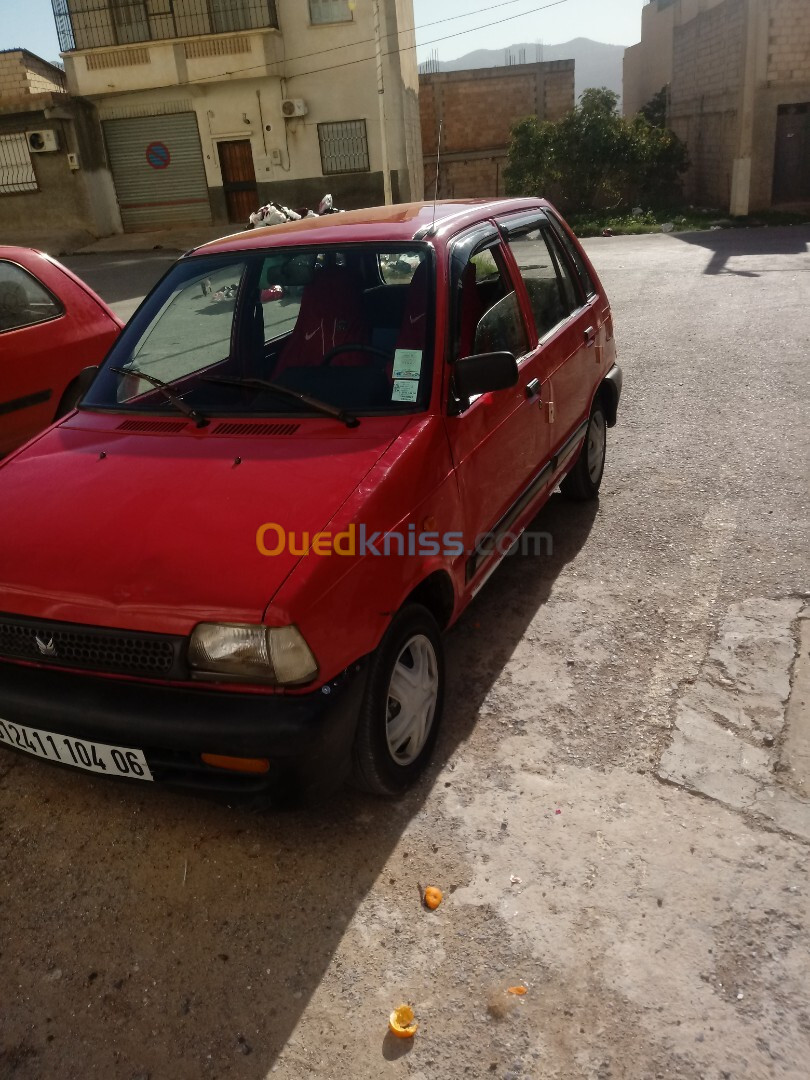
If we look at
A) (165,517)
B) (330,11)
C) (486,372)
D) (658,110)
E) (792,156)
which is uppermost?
(330,11)

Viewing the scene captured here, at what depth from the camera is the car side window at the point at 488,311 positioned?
3418 mm

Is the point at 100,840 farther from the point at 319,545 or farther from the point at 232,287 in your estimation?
the point at 232,287

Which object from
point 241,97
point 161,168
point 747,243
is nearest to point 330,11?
point 241,97

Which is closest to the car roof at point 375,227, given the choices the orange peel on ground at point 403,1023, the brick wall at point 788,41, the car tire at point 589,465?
the car tire at point 589,465

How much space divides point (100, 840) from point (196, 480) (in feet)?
4.09

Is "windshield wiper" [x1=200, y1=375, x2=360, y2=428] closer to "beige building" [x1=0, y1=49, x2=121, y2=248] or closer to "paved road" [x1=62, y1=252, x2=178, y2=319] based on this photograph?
"paved road" [x1=62, y1=252, x2=178, y2=319]

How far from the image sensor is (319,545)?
2486mm

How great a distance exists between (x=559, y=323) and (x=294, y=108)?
22239 mm

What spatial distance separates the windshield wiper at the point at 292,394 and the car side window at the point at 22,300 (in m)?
2.86

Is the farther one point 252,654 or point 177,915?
point 177,915

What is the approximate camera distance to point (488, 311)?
3.63 m

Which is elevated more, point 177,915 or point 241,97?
point 241,97

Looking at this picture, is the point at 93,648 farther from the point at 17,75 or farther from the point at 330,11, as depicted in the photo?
the point at 17,75

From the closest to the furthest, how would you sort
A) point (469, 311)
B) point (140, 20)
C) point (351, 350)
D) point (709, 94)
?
point (351, 350) → point (469, 311) → point (709, 94) → point (140, 20)
